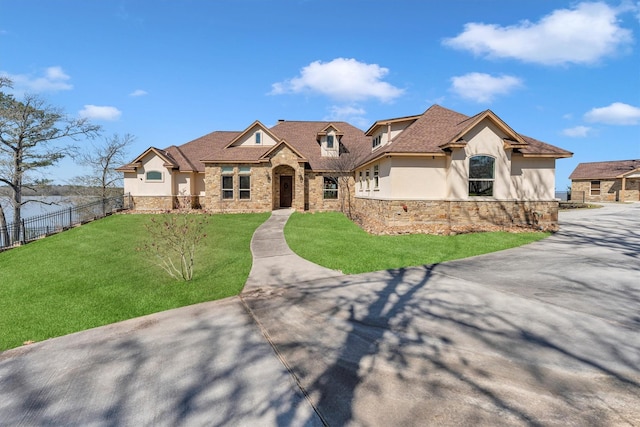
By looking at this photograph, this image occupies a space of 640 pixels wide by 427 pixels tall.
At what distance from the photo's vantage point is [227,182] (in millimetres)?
23031

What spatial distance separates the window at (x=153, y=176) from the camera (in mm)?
23484

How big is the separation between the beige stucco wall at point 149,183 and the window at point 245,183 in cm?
601

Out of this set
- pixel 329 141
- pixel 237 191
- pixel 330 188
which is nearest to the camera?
pixel 237 191

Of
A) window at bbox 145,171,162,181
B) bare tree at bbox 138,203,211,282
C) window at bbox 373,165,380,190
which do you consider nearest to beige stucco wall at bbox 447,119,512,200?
window at bbox 373,165,380,190

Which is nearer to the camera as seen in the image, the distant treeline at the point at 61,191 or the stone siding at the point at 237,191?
the stone siding at the point at 237,191

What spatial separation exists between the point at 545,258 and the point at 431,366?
26.6 ft

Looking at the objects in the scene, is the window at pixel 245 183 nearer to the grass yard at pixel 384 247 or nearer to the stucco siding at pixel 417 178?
the grass yard at pixel 384 247

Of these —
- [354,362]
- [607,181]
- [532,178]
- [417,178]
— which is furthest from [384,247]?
[607,181]

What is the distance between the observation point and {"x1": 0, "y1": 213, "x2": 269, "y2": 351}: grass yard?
5664 mm

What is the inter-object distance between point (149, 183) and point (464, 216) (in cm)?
2313

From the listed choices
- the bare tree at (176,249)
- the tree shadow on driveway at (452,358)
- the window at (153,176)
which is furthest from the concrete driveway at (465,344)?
the window at (153,176)

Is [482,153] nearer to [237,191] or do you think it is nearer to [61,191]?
[237,191]

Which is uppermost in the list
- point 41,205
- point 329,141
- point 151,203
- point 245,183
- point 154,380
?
point 329,141

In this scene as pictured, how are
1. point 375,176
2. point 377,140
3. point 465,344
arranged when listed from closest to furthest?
point 465,344
point 375,176
point 377,140
